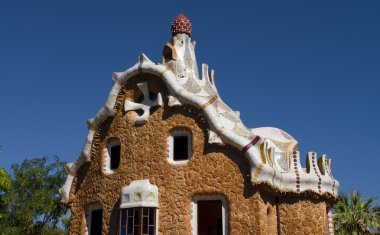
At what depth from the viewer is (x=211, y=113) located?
12.8 metres

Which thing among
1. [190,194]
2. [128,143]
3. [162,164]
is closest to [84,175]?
[128,143]

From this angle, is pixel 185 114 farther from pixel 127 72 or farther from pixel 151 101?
pixel 127 72

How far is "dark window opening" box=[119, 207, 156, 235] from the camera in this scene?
485 inches

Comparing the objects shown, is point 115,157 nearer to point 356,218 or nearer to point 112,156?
point 112,156

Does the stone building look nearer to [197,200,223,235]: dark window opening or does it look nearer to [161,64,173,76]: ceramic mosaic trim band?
[161,64,173,76]: ceramic mosaic trim band

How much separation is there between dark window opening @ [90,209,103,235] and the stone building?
0.09 feet

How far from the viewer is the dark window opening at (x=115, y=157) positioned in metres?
14.0

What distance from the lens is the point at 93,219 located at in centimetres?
1430

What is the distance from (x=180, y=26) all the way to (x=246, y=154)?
6.53m

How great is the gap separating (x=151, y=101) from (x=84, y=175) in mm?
3168

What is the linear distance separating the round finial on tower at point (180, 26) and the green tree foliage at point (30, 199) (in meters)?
9.09

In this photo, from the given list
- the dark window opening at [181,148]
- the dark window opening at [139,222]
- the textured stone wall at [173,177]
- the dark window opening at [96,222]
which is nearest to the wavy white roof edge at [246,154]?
the textured stone wall at [173,177]

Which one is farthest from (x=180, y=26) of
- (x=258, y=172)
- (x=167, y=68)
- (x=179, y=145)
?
(x=258, y=172)

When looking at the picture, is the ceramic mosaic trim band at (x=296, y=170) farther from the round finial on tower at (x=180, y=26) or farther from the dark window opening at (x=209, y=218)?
the round finial on tower at (x=180, y=26)
